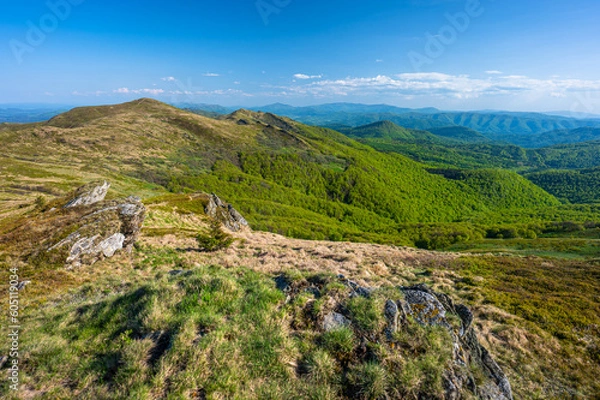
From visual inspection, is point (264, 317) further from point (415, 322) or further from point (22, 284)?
point (22, 284)

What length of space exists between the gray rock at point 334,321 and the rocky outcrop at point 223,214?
4375cm

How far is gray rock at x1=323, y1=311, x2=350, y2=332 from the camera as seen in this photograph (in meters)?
8.22

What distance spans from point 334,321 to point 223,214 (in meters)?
50.1

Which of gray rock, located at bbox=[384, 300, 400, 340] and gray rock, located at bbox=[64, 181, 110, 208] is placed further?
gray rock, located at bbox=[64, 181, 110, 208]

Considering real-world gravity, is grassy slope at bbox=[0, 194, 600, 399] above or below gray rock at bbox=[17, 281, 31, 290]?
above

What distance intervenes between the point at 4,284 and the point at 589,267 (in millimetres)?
59770

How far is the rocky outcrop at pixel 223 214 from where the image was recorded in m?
52.2

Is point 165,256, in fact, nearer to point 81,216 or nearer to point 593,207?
point 81,216

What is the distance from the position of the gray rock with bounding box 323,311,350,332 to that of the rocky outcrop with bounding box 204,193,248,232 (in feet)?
144

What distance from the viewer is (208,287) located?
9602 mm

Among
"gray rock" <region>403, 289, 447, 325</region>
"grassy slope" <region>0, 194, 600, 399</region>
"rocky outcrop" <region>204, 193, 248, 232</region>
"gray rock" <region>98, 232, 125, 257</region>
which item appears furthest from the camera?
"rocky outcrop" <region>204, 193, 248, 232</region>

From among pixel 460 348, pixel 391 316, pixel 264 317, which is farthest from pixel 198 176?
pixel 460 348

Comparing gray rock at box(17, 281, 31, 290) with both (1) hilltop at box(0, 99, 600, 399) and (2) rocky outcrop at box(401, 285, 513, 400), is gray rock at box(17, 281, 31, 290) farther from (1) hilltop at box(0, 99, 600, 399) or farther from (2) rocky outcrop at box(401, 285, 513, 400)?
(2) rocky outcrop at box(401, 285, 513, 400)

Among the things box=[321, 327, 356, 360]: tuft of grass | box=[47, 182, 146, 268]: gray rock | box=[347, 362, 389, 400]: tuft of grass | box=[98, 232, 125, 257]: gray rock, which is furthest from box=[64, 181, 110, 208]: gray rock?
box=[347, 362, 389, 400]: tuft of grass
